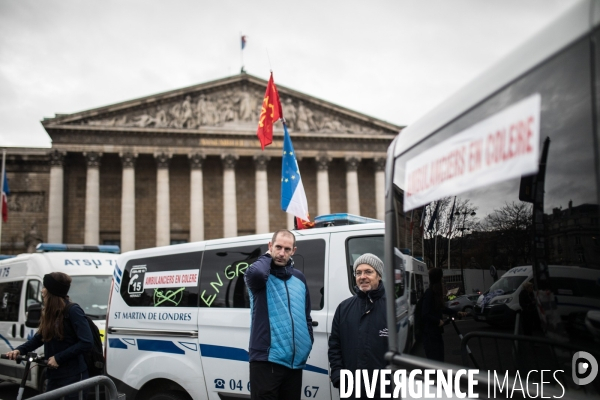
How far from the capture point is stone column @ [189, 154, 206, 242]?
2966 cm

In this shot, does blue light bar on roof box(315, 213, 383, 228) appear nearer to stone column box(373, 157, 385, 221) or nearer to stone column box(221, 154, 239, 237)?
stone column box(221, 154, 239, 237)

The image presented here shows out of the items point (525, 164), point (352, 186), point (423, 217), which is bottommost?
point (423, 217)

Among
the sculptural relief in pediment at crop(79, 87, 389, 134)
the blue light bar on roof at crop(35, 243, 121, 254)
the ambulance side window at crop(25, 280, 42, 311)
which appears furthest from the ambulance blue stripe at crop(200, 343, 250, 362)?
the sculptural relief in pediment at crop(79, 87, 389, 134)

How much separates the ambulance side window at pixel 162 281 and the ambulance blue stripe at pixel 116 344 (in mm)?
416

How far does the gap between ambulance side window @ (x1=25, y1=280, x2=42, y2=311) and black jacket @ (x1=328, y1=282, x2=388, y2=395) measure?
747 centimetres

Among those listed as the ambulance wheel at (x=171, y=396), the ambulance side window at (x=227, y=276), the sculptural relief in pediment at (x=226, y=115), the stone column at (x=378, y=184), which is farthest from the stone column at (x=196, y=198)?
the ambulance side window at (x=227, y=276)

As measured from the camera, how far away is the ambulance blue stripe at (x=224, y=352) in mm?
4699

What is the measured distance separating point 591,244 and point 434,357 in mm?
899

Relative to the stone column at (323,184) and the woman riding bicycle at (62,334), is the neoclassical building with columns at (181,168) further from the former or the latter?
the woman riding bicycle at (62,334)

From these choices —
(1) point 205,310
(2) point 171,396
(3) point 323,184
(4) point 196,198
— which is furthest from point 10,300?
(3) point 323,184

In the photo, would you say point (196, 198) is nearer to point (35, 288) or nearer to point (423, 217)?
point (35, 288)

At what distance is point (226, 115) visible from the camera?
1246 inches

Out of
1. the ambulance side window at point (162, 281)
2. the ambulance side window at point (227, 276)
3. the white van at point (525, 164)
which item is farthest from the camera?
the ambulance side window at point (162, 281)

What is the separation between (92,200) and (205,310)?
2596 centimetres
